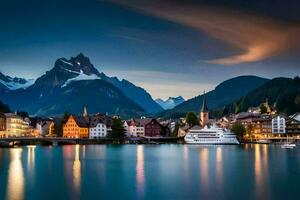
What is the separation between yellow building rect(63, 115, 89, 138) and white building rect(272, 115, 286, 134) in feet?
183

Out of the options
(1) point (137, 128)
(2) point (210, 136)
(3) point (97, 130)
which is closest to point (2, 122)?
(3) point (97, 130)

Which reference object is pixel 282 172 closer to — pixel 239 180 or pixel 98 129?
pixel 239 180

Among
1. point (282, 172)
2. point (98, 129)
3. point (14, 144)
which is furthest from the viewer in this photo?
point (98, 129)

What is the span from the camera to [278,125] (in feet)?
491

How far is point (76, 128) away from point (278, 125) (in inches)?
2350

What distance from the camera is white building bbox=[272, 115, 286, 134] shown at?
489 ft

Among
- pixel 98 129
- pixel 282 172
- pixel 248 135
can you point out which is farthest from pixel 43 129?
pixel 282 172

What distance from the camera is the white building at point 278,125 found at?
489 feet

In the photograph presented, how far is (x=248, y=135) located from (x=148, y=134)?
31.1 m

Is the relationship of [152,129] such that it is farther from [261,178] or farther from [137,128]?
[261,178]

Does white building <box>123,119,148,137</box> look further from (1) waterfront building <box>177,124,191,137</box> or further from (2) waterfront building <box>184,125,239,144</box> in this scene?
(2) waterfront building <box>184,125,239,144</box>

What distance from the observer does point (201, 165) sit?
58375 millimetres

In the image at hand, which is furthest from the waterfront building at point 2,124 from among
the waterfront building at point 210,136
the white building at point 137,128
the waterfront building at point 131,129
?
the waterfront building at point 210,136

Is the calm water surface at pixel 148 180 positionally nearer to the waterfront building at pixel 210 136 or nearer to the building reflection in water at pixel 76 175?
the building reflection in water at pixel 76 175
